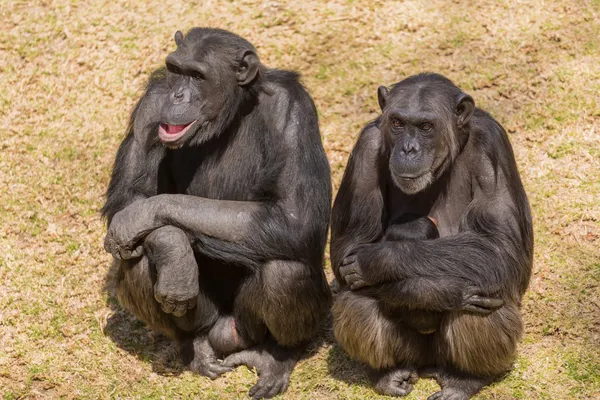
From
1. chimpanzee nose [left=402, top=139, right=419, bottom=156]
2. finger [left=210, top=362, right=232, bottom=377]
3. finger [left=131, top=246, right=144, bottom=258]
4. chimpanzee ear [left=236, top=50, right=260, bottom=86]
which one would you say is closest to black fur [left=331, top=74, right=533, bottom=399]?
chimpanzee nose [left=402, top=139, right=419, bottom=156]

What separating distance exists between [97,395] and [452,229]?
2795 millimetres

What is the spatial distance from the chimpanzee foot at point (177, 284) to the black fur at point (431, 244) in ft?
3.31

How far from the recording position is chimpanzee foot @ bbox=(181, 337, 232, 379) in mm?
7301

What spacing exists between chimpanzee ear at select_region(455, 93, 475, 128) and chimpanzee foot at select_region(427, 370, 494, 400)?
68.8 inches

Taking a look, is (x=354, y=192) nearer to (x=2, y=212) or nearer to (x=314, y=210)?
(x=314, y=210)

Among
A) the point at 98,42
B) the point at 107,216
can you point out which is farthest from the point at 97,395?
the point at 98,42

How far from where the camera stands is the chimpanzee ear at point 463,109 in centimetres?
648

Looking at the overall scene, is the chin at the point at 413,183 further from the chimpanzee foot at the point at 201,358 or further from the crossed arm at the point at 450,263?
the chimpanzee foot at the point at 201,358

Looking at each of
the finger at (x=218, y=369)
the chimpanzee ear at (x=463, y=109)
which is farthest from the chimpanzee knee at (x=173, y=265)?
the chimpanzee ear at (x=463, y=109)

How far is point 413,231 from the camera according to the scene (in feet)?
21.6

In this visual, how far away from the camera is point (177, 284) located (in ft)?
22.1

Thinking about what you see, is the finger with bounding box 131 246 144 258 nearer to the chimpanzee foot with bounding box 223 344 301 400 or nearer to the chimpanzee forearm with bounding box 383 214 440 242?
the chimpanzee foot with bounding box 223 344 301 400

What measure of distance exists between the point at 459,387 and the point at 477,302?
70 centimetres

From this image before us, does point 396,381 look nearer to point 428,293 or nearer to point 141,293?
point 428,293
